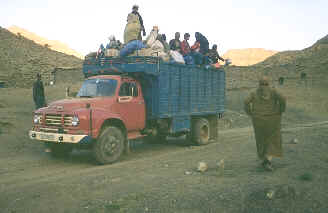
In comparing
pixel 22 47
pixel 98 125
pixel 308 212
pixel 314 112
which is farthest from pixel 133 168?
pixel 22 47

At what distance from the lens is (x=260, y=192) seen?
4.91 metres

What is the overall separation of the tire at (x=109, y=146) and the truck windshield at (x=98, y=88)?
1.05 m

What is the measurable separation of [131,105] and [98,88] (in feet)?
3.17

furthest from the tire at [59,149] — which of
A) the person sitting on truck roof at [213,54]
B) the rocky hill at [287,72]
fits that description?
the rocky hill at [287,72]

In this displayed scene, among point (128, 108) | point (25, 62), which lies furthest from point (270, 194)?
point (25, 62)

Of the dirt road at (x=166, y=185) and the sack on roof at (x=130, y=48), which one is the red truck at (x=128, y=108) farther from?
the dirt road at (x=166, y=185)

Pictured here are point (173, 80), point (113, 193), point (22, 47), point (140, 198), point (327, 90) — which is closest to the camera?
point (140, 198)

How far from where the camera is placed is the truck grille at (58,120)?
Answer: 750 centimetres

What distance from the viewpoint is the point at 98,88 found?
8.71 m

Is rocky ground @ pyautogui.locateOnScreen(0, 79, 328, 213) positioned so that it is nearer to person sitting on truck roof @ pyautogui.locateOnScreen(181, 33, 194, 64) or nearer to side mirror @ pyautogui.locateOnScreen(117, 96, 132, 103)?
side mirror @ pyautogui.locateOnScreen(117, 96, 132, 103)

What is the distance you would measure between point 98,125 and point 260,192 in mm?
4063

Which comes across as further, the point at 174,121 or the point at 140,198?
the point at 174,121

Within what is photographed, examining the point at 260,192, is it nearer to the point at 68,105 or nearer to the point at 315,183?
the point at 315,183

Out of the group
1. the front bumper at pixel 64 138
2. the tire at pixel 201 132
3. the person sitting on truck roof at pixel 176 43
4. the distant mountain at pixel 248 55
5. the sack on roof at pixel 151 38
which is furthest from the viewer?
the distant mountain at pixel 248 55
